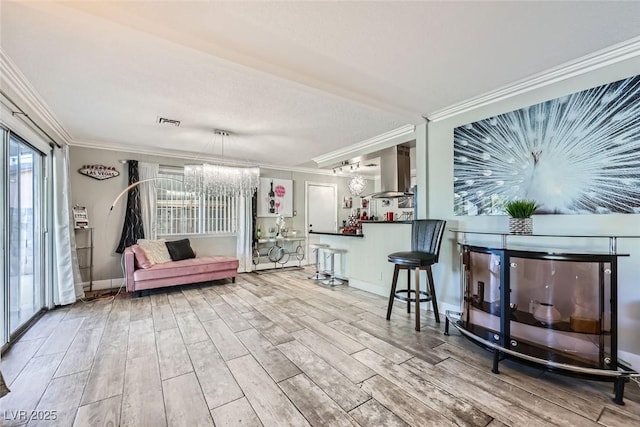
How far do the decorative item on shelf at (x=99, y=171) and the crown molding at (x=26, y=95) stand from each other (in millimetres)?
891

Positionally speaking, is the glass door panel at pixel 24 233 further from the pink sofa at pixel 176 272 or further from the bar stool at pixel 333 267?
the bar stool at pixel 333 267

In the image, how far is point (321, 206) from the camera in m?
7.18

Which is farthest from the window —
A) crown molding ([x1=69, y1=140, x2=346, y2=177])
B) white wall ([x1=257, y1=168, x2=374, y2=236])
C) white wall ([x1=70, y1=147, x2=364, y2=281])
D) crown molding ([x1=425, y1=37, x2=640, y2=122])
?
crown molding ([x1=425, y1=37, x2=640, y2=122])

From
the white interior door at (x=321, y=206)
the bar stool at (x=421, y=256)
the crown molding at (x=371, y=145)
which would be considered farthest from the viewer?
the white interior door at (x=321, y=206)

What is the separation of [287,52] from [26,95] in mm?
2638

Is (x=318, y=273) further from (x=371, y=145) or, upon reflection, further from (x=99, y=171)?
(x=99, y=171)

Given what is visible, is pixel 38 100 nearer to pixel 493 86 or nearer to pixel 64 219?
pixel 64 219

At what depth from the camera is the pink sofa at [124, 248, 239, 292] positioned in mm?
4055

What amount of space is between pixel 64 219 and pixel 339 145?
423cm

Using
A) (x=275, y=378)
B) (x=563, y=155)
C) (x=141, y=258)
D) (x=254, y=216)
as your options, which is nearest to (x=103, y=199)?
(x=141, y=258)

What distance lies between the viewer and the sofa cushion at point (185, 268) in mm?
4117

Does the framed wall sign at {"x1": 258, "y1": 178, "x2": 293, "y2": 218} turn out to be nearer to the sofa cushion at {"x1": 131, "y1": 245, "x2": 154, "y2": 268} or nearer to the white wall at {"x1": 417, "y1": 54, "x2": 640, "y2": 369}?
the sofa cushion at {"x1": 131, "y1": 245, "x2": 154, "y2": 268}

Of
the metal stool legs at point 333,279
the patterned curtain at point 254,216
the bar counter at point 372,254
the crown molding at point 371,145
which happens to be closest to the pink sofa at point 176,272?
the patterned curtain at point 254,216

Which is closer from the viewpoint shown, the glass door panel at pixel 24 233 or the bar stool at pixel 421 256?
the glass door panel at pixel 24 233
